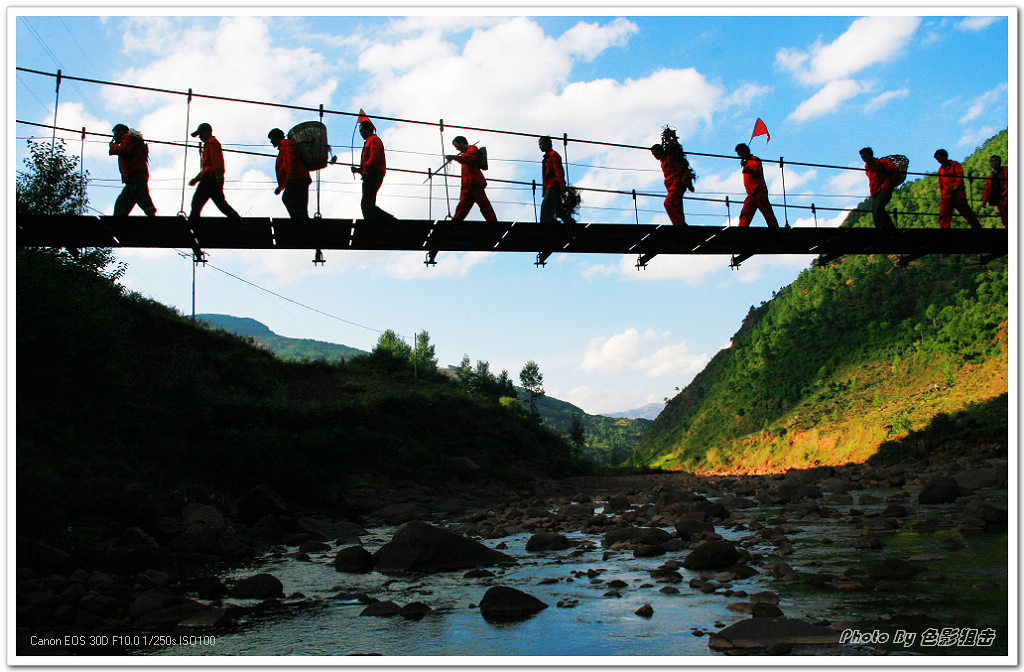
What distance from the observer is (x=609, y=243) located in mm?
11875

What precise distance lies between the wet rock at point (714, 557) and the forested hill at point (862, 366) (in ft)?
70.6

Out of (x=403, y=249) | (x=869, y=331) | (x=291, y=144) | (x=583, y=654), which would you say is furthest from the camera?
(x=869, y=331)

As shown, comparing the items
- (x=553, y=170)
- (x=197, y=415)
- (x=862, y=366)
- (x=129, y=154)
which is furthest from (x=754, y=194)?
(x=862, y=366)

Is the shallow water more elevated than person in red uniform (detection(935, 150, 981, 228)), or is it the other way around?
person in red uniform (detection(935, 150, 981, 228))

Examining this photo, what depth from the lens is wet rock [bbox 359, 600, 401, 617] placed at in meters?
7.21

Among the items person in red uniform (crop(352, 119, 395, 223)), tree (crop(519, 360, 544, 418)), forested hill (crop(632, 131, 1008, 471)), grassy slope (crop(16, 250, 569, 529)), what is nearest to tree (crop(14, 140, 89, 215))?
grassy slope (crop(16, 250, 569, 529))

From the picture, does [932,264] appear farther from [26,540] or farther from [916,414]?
[26,540]

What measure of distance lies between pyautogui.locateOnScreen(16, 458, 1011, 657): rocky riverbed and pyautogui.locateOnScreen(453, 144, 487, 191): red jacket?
557cm

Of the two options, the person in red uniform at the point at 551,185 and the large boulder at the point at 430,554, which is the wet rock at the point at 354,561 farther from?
the person in red uniform at the point at 551,185

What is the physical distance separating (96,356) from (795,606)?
14126mm

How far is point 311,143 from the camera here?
10.4m

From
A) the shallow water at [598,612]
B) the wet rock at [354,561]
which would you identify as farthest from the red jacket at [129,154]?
the wet rock at [354,561]

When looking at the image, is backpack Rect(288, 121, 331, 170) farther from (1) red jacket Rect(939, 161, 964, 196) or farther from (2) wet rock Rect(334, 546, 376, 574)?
(1) red jacket Rect(939, 161, 964, 196)

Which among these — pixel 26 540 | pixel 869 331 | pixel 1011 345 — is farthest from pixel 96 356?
pixel 869 331
